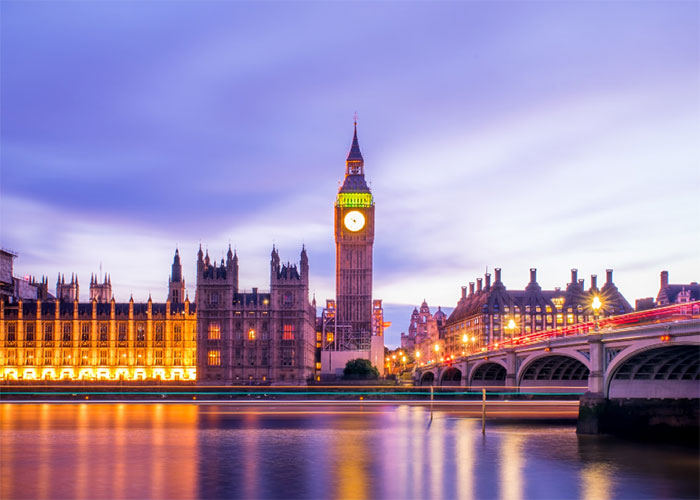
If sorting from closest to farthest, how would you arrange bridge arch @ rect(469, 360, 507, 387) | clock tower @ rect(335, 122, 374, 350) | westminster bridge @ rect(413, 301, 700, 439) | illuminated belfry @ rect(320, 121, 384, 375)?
1. westminster bridge @ rect(413, 301, 700, 439)
2. bridge arch @ rect(469, 360, 507, 387)
3. illuminated belfry @ rect(320, 121, 384, 375)
4. clock tower @ rect(335, 122, 374, 350)

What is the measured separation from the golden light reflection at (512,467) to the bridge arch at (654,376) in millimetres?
6546

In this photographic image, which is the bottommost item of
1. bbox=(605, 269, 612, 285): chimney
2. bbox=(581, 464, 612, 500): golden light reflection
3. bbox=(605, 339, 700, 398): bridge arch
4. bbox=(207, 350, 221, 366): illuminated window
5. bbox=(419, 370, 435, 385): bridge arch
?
bbox=(419, 370, 435, 385): bridge arch

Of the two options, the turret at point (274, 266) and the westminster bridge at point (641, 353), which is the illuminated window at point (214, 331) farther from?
the westminster bridge at point (641, 353)

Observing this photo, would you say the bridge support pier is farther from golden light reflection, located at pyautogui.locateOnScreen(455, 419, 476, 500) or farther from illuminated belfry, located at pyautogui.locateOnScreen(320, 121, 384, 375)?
illuminated belfry, located at pyautogui.locateOnScreen(320, 121, 384, 375)

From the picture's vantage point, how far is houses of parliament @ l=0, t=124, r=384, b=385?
13188 cm

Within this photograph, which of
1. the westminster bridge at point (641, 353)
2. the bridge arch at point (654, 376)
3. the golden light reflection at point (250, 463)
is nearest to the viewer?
the golden light reflection at point (250, 463)

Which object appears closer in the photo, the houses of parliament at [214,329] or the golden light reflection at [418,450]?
the golden light reflection at [418,450]

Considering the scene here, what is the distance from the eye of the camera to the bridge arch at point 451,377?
388 ft

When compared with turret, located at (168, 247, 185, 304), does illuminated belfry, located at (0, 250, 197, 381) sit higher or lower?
lower

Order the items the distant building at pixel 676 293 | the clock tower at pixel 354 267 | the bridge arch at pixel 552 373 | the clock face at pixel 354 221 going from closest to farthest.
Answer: the bridge arch at pixel 552 373 → the distant building at pixel 676 293 → the clock tower at pixel 354 267 → the clock face at pixel 354 221

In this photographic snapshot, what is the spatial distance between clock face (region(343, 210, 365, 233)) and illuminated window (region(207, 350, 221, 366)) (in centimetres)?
3764

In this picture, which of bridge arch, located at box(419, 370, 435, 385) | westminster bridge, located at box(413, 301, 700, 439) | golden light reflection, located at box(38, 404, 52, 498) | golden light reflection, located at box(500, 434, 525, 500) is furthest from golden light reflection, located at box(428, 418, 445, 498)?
bridge arch, located at box(419, 370, 435, 385)

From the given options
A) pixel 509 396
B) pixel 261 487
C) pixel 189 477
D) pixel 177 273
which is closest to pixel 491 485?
pixel 261 487

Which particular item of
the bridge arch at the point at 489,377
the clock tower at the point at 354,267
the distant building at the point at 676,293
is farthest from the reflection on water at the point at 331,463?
the distant building at the point at 676,293
